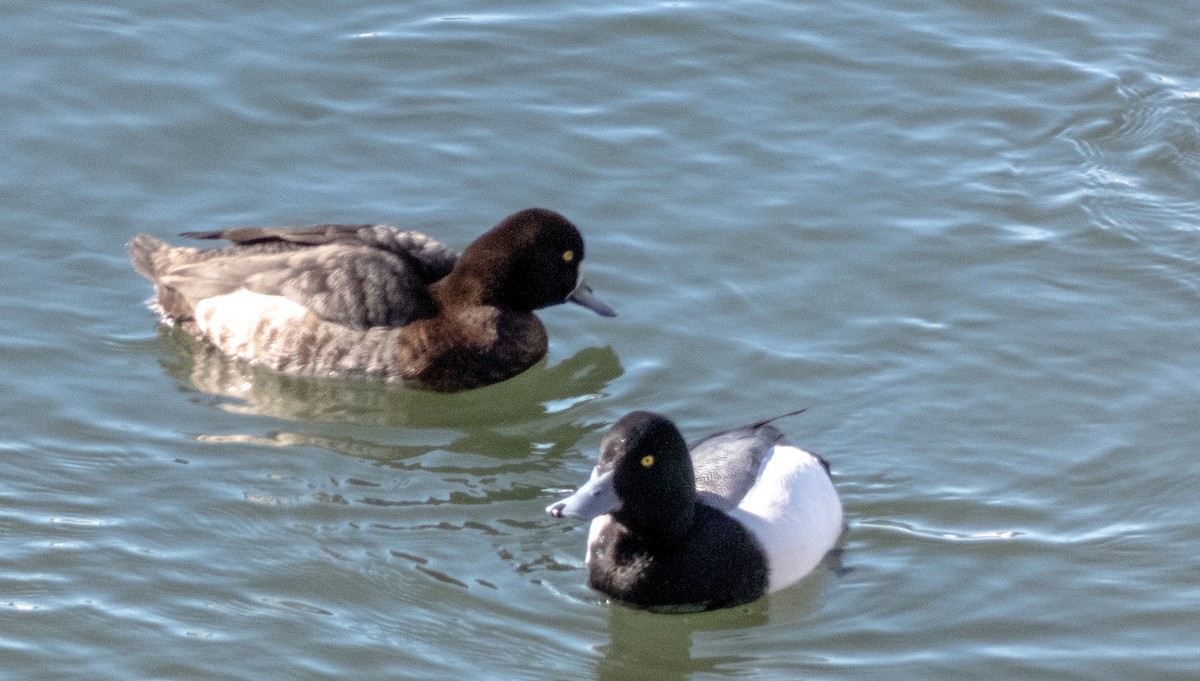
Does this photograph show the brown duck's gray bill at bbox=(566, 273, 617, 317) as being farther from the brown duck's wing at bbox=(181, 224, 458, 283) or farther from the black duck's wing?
the black duck's wing

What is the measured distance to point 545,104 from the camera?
1155cm

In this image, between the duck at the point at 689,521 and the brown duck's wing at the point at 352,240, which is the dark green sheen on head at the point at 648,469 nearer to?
the duck at the point at 689,521

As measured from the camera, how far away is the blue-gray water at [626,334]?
284 inches

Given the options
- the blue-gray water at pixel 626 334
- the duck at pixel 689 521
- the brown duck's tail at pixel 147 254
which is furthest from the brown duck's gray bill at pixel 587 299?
the brown duck's tail at pixel 147 254

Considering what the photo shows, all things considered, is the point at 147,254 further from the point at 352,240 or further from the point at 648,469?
the point at 648,469

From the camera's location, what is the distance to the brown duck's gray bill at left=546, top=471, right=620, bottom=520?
706cm

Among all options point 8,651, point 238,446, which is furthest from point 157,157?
point 8,651

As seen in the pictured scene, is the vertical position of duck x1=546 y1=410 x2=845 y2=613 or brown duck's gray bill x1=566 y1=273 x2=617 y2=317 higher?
brown duck's gray bill x1=566 y1=273 x2=617 y2=317

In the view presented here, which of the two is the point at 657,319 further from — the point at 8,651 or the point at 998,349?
the point at 8,651

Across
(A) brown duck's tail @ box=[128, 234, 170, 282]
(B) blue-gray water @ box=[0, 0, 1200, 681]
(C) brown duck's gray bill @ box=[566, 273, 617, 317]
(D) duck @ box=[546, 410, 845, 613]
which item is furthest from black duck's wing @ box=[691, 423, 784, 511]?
(A) brown duck's tail @ box=[128, 234, 170, 282]

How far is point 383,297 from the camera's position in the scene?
937 centimetres

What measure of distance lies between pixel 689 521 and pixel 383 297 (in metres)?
2.64

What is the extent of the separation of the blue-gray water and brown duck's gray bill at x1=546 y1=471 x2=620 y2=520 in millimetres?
485

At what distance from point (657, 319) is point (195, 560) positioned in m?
3.13
